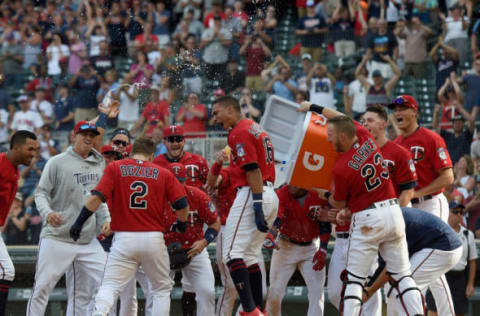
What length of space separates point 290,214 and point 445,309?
1914mm

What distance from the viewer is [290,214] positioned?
8.66 m

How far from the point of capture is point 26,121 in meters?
14.2

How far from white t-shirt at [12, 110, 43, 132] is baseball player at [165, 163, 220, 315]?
636cm

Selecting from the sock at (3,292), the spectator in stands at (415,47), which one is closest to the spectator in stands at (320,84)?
the spectator in stands at (415,47)

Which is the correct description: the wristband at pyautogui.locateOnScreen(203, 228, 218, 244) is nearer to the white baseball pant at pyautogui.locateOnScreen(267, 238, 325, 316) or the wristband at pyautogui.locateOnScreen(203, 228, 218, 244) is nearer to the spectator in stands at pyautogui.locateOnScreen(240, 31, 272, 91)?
the white baseball pant at pyautogui.locateOnScreen(267, 238, 325, 316)

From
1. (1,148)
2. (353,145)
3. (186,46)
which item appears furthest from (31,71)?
(353,145)

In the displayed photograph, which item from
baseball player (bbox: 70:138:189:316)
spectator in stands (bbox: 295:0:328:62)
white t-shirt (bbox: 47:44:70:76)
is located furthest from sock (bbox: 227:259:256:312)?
white t-shirt (bbox: 47:44:70:76)

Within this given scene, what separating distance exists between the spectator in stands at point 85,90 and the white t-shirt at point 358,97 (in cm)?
418

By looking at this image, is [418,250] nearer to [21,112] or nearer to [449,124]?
[449,124]

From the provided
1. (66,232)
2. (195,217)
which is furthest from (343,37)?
(66,232)

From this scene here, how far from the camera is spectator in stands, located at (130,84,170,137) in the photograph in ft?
40.8

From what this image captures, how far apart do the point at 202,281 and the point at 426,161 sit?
2.61m

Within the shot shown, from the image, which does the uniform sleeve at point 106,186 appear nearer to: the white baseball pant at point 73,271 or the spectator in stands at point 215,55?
the white baseball pant at point 73,271

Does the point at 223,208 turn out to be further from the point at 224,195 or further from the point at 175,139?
the point at 175,139
